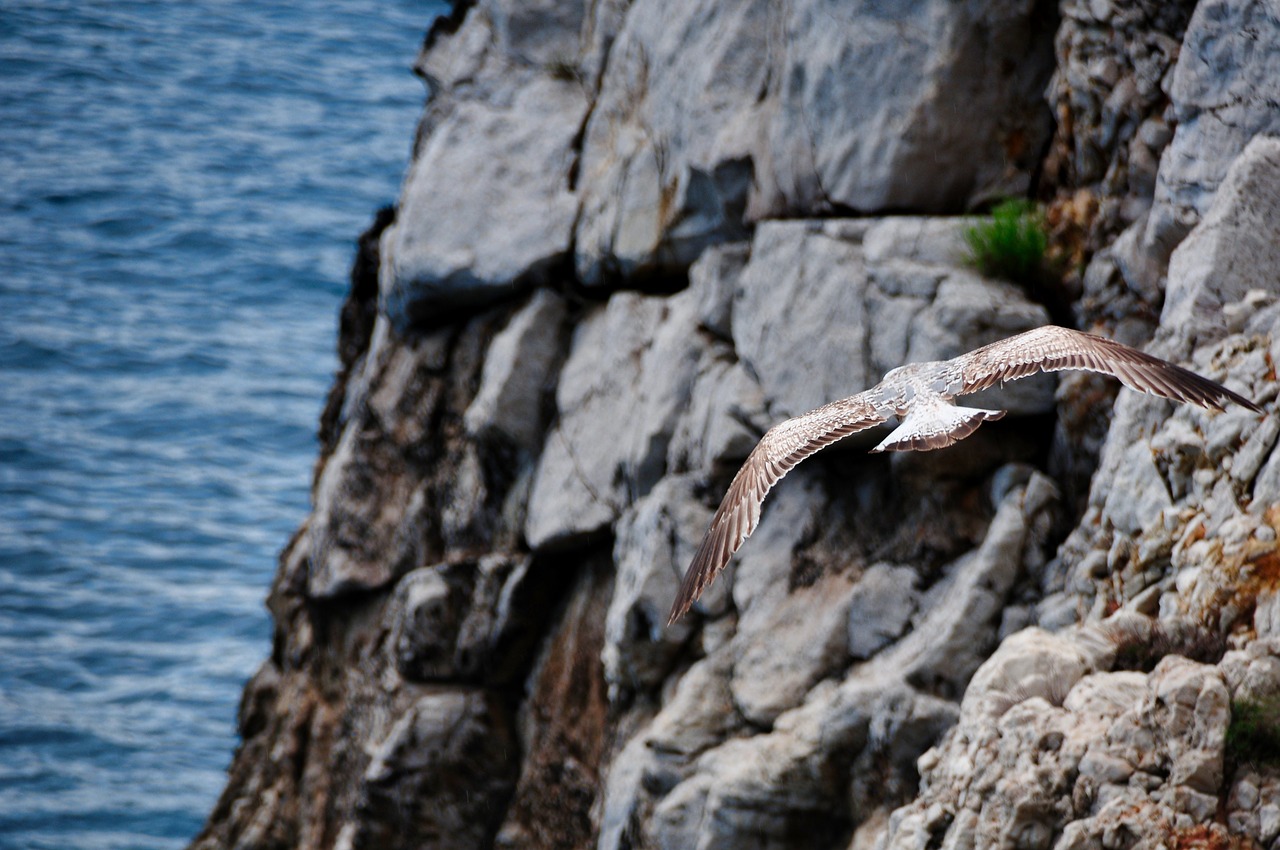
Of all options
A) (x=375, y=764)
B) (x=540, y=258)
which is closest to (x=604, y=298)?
(x=540, y=258)

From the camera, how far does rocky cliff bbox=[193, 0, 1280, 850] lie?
782 centimetres

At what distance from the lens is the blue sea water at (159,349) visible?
85.0 feet

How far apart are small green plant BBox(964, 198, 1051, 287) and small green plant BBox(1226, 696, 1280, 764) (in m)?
4.03

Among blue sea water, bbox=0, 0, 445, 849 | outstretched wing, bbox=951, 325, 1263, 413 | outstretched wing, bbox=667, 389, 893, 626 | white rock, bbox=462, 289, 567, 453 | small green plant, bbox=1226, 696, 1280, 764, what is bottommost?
blue sea water, bbox=0, 0, 445, 849

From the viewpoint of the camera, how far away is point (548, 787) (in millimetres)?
13148

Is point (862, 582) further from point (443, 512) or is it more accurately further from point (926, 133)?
point (443, 512)

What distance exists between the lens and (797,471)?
35.5 ft

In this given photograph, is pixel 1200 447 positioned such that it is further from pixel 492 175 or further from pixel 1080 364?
pixel 492 175

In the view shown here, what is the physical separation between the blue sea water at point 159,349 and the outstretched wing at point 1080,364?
19.8 m

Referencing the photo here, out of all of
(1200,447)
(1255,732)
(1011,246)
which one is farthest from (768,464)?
(1011,246)

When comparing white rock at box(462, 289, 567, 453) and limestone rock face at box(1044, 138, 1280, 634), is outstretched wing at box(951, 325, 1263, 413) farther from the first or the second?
white rock at box(462, 289, 567, 453)

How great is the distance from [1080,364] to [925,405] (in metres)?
0.80

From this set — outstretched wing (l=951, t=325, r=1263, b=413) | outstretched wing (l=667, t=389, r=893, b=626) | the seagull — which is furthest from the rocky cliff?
outstretched wing (l=667, t=389, r=893, b=626)

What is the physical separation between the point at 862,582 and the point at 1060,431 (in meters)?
1.74
